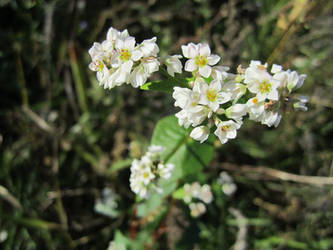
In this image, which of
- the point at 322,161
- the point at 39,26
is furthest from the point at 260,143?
the point at 39,26

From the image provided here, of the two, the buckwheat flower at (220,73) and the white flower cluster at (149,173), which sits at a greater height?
the buckwheat flower at (220,73)

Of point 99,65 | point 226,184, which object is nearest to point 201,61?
point 99,65

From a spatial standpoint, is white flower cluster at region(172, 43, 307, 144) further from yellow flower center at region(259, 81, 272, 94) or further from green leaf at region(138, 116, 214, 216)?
green leaf at region(138, 116, 214, 216)

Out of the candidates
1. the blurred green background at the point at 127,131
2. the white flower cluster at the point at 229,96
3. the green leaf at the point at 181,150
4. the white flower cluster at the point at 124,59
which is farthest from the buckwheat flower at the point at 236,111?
the blurred green background at the point at 127,131

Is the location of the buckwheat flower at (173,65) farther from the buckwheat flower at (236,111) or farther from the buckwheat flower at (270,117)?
the buckwheat flower at (270,117)

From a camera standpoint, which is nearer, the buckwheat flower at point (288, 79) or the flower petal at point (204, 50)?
the buckwheat flower at point (288, 79)

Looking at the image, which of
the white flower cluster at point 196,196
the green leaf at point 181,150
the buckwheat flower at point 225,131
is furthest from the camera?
the white flower cluster at point 196,196

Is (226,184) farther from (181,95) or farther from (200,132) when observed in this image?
(181,95)

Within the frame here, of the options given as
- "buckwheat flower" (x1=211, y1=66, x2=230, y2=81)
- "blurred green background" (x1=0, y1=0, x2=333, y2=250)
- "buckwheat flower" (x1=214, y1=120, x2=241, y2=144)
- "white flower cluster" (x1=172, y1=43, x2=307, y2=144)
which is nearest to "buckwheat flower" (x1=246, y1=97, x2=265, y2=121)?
"white flower cluster" (x1=172, y1=43, x2=307, y2=144)
